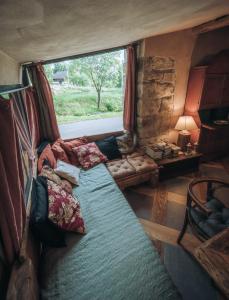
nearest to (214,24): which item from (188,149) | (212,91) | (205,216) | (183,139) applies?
(212,91)

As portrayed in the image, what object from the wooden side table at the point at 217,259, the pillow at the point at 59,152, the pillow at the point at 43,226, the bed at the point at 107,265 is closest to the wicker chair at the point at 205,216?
the wooden side table at the point at 217,259

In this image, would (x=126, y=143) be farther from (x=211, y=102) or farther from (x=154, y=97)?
(x=211, y=102)

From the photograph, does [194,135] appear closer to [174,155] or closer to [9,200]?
[174,155]

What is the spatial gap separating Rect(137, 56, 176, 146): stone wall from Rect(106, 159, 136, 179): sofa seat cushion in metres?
0.68

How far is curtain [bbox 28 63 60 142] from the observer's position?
246 centimetres

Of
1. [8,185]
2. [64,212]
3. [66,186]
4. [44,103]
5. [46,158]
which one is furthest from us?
[44,103]

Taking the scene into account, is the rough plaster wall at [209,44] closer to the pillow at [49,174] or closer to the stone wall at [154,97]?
the stone wall at [154,97]

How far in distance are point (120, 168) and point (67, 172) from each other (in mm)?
809

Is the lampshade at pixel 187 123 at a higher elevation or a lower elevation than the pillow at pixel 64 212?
higher

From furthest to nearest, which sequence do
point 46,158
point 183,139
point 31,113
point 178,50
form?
point 183,139, point 178,50, point 46,158, point 31,113

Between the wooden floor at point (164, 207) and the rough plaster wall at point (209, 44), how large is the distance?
2.03m

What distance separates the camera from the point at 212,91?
3.04 m

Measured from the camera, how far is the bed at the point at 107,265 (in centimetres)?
111

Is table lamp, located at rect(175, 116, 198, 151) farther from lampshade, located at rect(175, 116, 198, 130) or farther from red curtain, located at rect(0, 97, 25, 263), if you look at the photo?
red curtain, located at rect(0, 97, 25, 263)
